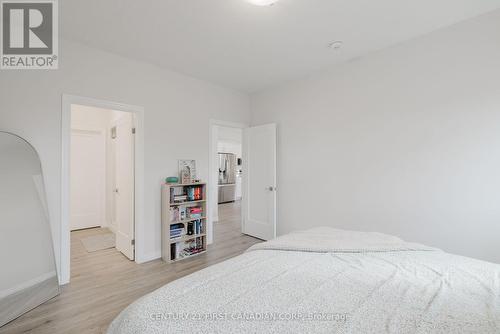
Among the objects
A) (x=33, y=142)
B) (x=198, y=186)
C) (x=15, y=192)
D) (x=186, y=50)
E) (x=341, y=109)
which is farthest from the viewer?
(x=198, y=186)

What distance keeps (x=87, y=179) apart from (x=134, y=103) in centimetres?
278

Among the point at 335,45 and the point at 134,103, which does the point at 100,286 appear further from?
the point at 335,45

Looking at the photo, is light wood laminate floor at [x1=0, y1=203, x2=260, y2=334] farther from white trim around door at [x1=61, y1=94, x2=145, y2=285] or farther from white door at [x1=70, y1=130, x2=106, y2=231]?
white door at [x1=70, y1=130, x2=106, y2=231]

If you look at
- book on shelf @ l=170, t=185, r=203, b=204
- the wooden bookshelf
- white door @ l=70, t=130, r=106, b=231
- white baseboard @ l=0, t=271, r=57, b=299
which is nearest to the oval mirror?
white baseboard @ l=0, t=271, r=57, b=299

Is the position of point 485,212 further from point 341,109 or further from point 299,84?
point 299,84

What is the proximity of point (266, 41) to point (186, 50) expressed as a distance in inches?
38.4

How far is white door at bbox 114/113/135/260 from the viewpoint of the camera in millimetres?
3186

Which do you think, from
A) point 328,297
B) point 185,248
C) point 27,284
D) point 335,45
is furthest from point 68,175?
point 335,45

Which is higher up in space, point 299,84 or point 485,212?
point 299,84

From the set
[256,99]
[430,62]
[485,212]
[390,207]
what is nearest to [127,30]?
[256,99]

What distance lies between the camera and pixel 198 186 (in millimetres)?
3547

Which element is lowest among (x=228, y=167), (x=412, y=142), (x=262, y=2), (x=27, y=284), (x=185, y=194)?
(x=27, y=284)

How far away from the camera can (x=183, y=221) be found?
3307 millimetres

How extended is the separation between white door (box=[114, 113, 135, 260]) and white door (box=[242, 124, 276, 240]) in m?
1.92
